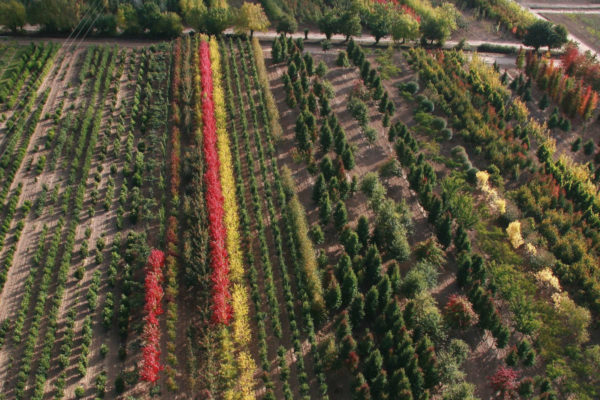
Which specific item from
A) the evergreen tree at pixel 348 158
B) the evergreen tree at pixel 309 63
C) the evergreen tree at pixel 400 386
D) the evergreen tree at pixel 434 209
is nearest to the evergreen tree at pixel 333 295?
the evergreen tree at pixel 400 386

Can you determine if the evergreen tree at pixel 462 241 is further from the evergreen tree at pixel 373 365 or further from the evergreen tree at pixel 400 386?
the evergreen tree at pixel 400 386

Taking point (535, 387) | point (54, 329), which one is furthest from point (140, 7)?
point (535, 387)

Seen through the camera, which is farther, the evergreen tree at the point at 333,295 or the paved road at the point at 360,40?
the paved road at the point at 360,40

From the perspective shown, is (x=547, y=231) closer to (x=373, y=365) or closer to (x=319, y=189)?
(x=319, y=189)

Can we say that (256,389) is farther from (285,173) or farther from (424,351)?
(285,173)

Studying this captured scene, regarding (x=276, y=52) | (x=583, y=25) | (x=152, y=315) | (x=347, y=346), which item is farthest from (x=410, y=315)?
(x=583, y=25)

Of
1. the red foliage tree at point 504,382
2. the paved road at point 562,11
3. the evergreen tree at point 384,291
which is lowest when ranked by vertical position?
the red foliage tree at point 504,382

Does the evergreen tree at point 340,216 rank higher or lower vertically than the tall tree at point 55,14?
lower
